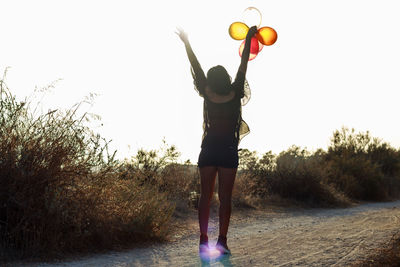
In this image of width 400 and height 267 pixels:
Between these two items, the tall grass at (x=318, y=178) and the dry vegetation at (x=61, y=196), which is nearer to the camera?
the dry vegetation at (x=61, y=196)

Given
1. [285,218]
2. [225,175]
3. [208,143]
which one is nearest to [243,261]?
[225,175]

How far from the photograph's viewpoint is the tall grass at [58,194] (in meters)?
5.31

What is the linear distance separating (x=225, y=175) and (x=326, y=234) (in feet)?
9.42

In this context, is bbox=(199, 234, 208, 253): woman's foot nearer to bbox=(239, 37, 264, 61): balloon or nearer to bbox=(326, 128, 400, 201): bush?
bbox=(239, 37, 264, 61): balloon

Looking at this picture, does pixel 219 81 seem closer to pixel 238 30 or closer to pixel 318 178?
pixel 238 30

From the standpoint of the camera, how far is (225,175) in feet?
17.2

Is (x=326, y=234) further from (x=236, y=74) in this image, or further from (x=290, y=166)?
(x=290, y=166)

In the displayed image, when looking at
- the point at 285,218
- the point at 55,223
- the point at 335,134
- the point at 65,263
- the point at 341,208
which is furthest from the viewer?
the point at 335,134

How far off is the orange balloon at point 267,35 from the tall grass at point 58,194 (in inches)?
111

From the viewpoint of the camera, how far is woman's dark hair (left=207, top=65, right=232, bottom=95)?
17.5 feet

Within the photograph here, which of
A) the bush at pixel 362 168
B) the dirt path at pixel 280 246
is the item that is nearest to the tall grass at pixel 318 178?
the bush at pixel 362 168

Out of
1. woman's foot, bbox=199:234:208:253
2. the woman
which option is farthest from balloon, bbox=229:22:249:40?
woman's foot, bbox=199:234:208:253

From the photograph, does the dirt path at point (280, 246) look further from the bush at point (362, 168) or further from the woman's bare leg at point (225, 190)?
the bush at point (362, 168)

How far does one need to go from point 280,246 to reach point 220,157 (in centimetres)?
182
